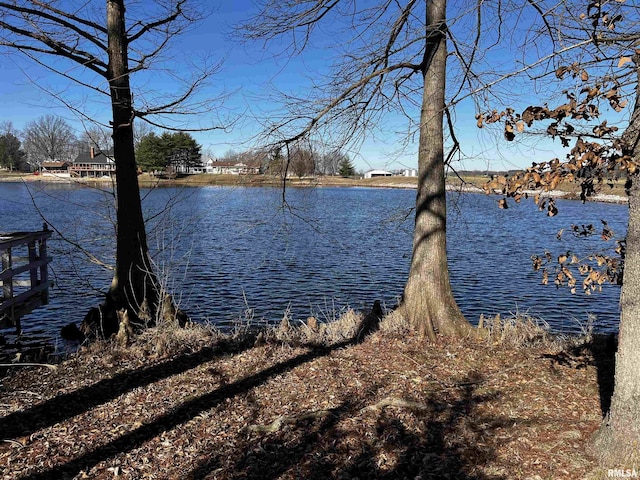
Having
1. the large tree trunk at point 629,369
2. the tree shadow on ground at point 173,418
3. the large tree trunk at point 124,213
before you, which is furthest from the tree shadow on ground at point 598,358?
the large tree trunk at point 124,213

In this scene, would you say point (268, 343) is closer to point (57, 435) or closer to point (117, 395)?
point (117, 395)

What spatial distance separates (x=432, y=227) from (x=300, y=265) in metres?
10.9

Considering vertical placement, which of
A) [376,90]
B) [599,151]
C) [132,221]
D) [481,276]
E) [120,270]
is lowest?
[481,276]

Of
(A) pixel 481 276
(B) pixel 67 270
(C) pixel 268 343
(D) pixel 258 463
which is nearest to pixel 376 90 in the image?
(C) pixel 268 343

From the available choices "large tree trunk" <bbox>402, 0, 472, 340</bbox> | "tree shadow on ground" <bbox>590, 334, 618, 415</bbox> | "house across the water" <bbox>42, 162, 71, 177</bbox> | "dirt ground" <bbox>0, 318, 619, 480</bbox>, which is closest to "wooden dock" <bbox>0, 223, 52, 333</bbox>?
"house across the water" <bbox>42, 162, 71, 177</bbox>

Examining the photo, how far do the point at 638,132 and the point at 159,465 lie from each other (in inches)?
179

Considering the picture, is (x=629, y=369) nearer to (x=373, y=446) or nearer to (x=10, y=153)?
(x=373, y=446)

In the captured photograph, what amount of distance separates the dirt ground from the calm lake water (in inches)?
78.1

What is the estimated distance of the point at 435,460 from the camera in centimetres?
390

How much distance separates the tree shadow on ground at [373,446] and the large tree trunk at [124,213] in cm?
439

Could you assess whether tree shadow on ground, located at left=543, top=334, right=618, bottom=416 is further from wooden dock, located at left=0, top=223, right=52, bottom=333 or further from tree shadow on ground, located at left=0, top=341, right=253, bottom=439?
wooden dock, located at left=0, top=223, right=52, bottom=333

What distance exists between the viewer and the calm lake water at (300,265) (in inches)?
442

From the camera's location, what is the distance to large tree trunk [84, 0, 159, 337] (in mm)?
8062

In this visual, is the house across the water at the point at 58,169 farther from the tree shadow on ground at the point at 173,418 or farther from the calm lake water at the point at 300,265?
the tree shadow on ground at the point at 173,418
